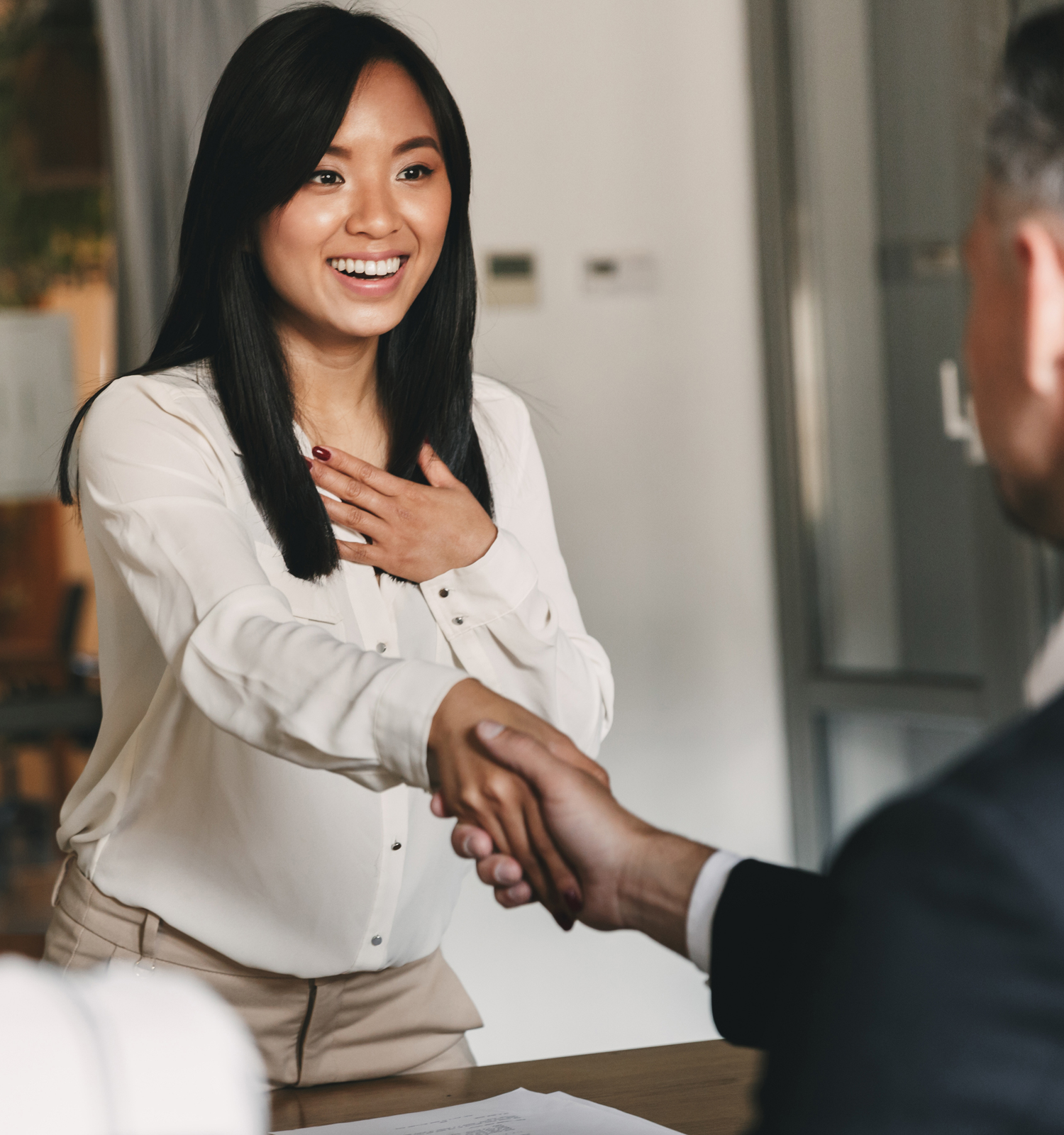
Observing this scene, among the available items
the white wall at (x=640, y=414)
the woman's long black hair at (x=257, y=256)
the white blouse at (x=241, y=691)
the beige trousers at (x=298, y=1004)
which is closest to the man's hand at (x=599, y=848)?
the white blouse at (x=241, y=691)

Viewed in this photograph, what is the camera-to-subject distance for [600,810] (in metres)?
1.10

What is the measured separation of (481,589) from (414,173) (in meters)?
0.49

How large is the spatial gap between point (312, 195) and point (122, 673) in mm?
566

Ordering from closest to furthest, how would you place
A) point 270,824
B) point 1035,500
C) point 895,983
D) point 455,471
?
point 895,983, point 1035,500, point 270,824, point 455,471

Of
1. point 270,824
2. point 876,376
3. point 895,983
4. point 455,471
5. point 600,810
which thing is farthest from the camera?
point 876,376

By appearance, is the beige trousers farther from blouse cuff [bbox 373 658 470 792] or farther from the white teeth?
the white teeth

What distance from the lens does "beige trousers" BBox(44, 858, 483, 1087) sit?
137 centimetres

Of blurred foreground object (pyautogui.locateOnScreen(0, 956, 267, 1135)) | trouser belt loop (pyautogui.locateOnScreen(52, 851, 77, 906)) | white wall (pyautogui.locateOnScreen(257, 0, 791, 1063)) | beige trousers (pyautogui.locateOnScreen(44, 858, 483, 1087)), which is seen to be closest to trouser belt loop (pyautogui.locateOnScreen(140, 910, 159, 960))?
beige trousers (pyautogui.locateOnScreen(44, 858, 483, 1087))

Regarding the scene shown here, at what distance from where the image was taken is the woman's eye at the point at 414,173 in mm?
1555

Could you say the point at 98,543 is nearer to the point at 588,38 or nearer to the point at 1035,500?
the point at 1035,500

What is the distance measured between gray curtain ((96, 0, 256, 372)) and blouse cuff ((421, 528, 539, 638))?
1.71 metres

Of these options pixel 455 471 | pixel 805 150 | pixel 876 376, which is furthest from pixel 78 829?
pixel 805 150

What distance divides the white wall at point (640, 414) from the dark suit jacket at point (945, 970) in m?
2.65

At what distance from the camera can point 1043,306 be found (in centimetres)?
77
